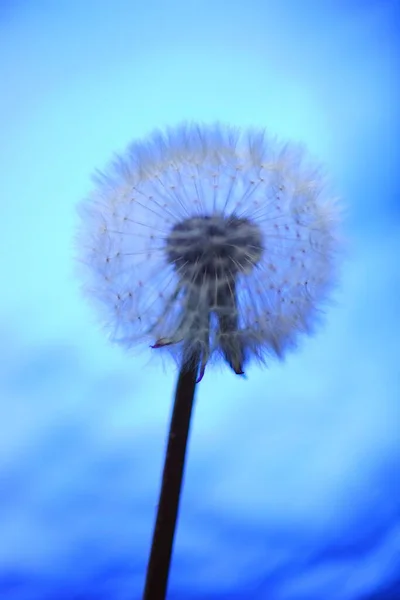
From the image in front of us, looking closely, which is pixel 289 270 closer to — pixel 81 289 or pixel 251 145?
pixel 251 145

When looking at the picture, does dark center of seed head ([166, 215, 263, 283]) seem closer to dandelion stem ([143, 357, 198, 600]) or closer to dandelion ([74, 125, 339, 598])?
dandelion ([74, 125, 339, 598])

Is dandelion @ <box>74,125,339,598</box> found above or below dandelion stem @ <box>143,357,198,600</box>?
above

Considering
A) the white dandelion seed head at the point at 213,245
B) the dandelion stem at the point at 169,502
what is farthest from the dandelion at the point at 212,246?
the dandelion stem at the point at 169,502

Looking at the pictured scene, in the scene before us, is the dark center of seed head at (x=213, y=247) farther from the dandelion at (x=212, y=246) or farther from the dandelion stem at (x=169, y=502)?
the dandelion stem at (x=169, y=502)

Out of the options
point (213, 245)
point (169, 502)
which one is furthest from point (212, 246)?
point (169, 502)

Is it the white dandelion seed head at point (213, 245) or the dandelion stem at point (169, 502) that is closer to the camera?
the dandelion stem at point (169, 502)

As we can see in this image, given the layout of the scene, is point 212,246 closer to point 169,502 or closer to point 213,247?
point 213,247

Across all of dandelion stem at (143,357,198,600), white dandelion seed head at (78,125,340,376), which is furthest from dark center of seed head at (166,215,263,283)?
dandelion stem at (143,357,198,600)

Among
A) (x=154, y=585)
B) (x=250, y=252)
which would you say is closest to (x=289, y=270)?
(x=250, y=252)
